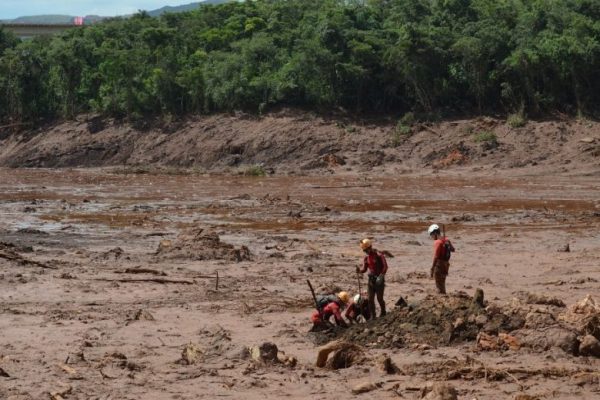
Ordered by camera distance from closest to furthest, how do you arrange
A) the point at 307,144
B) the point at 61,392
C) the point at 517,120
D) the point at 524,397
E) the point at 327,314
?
the point at 524,397 → the point at 61,392 → the point at 327,314 → the point at 517,120 → the point at 307,144

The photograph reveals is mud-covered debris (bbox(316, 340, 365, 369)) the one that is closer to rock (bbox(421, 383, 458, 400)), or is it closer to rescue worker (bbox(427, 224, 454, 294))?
rock (bbox(421, 383, 458, 400))

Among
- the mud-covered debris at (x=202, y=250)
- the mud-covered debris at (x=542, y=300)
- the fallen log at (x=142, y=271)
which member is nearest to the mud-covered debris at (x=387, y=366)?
the mud-covered debris at (x=542, y=300)

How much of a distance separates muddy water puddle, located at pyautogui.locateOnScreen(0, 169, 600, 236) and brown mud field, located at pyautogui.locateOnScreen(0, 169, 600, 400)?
13cm

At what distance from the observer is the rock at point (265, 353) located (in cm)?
967

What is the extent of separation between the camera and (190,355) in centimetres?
1002

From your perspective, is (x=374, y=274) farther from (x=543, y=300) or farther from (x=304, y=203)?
(x=304, y=203)

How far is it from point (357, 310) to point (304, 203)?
51.4 feet

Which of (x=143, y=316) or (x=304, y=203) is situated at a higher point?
(x=143, y=316)

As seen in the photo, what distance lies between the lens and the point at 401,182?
3378 cm

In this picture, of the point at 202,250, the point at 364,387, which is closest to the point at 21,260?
the point at 202,250

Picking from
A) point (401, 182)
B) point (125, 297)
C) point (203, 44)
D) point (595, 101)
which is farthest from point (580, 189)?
point (203, 44)

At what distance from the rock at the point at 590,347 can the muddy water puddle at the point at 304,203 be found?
11.6 m

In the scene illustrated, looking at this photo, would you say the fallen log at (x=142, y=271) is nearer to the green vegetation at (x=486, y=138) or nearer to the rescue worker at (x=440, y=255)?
the rescue worker at (x=440, y=255)

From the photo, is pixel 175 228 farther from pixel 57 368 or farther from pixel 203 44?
pixel 203 44
